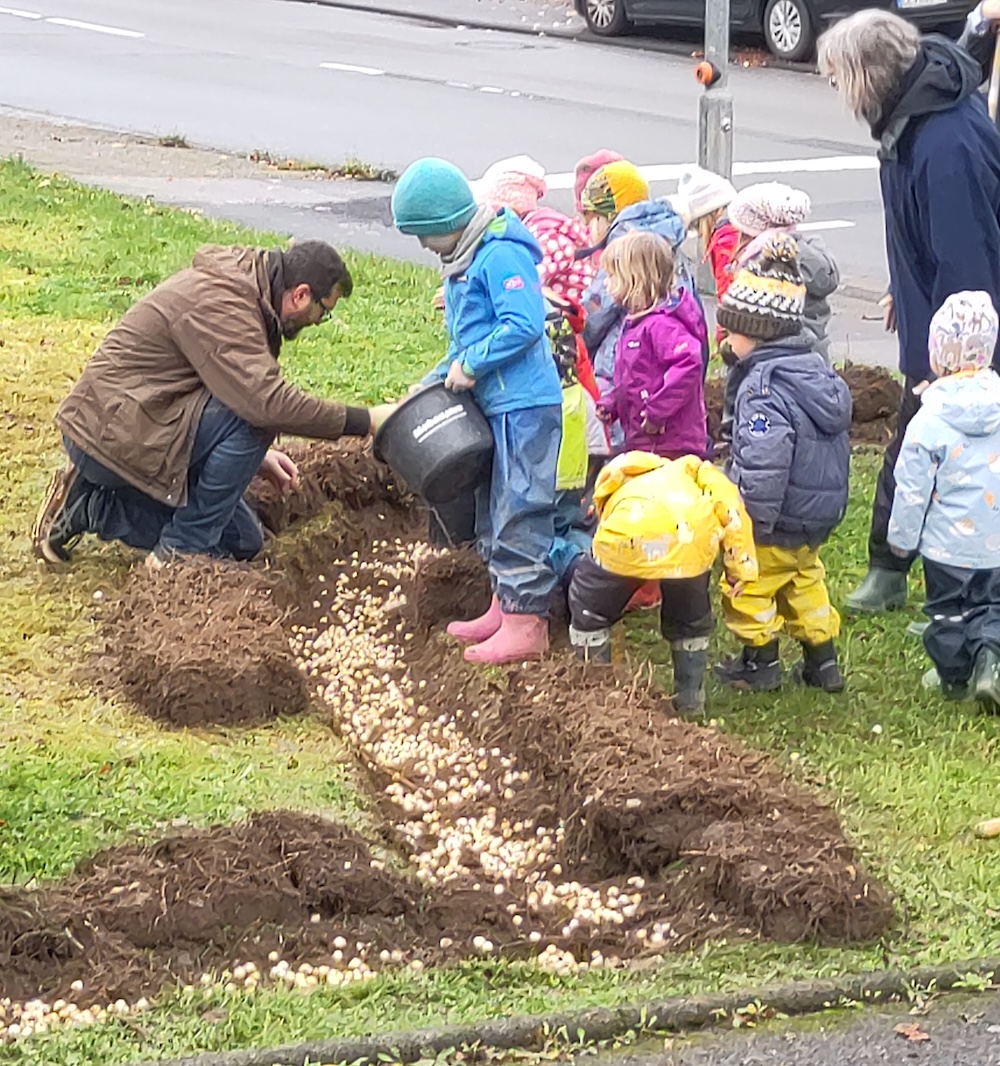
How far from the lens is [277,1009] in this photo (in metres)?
4.01

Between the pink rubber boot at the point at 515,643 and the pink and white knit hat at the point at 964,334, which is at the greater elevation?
the pink and white knit hat at the point at 964,334

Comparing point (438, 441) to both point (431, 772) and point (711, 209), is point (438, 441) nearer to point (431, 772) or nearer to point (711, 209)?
point (431, 772)

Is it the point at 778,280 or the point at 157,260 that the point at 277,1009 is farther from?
the point at 157,260

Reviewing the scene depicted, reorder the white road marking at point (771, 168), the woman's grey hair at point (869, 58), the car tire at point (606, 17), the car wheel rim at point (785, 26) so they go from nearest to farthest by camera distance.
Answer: the woman's grey hair at point (869, 58) < the white road marking at point (771, 168) < the car wheel rim at point (785, 26) < the car tire at point (606, 17)

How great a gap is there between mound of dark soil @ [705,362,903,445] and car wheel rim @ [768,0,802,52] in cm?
1312

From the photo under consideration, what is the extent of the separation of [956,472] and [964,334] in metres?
0.41

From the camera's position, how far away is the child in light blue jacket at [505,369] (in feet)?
18.5

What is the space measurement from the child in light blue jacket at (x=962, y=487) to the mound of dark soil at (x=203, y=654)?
6.35 ft

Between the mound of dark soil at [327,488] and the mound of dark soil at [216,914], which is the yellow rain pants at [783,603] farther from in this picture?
the mound of dark soil at [327,488]

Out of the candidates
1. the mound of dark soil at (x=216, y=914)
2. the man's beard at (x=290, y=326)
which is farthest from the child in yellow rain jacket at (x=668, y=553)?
the man's beard at (x=290, y=326)

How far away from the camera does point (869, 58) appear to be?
600 cm

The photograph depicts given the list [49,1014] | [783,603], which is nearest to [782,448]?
[783,603]

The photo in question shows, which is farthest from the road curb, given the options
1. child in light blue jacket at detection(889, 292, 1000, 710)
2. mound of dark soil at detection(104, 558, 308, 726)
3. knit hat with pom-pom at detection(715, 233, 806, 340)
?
knit hat with pom-pom at detection(715, 233, 806, 340)

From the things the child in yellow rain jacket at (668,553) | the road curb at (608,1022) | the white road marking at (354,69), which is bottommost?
the white road marking at (354,69)
